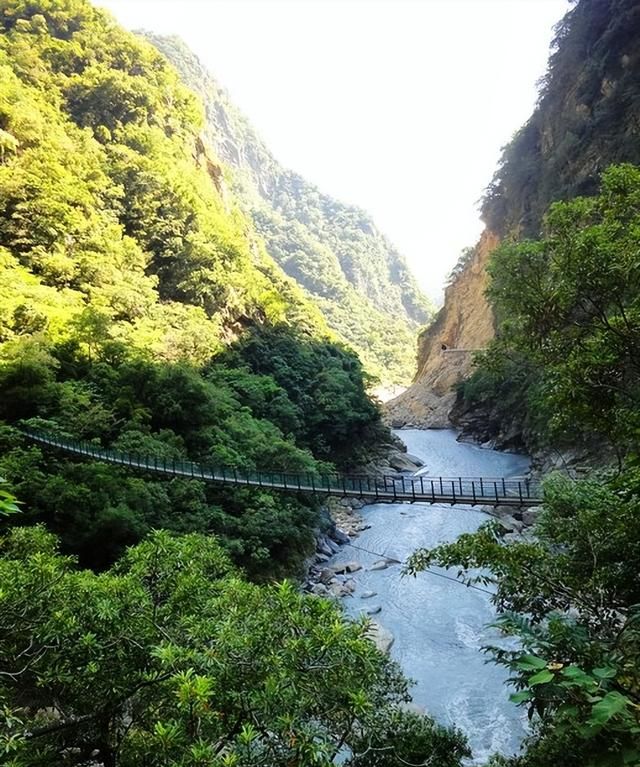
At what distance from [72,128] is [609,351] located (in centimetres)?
2316

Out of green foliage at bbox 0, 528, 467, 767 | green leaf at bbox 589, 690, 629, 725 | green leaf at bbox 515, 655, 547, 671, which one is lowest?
green foliage at bbox 0, 528, 467, 767

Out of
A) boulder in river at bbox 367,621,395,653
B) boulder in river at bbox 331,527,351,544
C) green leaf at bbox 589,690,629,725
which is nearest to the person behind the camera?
green leaf at bbox 589,690,629,725

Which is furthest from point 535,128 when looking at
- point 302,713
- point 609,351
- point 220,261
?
point 302,713

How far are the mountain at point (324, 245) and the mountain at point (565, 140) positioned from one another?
23.6 meters

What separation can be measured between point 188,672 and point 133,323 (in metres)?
13.6

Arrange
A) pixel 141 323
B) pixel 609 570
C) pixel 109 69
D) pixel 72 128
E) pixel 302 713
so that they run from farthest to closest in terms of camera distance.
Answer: pixel 109 69, pixel 72 128, pixel 141 323, pixel 609 570, pixel 302 713

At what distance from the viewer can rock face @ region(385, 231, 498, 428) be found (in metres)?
32.2

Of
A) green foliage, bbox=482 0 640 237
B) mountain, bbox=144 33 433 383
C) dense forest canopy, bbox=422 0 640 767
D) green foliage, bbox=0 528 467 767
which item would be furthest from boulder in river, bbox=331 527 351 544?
mountain, bbox=144 33 433 383

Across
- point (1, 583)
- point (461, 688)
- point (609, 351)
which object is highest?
point (609, 351)

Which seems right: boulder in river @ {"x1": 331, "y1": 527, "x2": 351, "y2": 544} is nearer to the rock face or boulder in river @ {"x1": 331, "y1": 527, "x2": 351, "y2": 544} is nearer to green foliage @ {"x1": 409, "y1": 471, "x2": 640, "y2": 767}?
Answer: green foliage @ {"x1": 409, "y1": 471, "x2": 640, "y2": 767}

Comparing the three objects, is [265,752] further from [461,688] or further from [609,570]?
[461,688]

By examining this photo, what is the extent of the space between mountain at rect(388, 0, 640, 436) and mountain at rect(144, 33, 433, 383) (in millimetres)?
23594

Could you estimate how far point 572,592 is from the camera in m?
3.41

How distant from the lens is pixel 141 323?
1403cm
